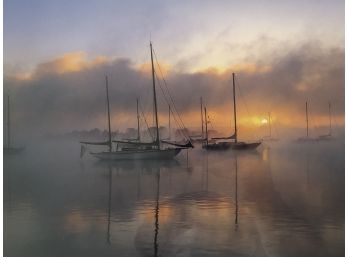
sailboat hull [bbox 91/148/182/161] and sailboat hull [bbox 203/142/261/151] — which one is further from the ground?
sailboat hull [bbox 203/142/261/151]

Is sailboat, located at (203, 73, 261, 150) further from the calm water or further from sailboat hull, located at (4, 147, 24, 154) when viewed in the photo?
sailboat hull, located at (4, 147, 24, 154)

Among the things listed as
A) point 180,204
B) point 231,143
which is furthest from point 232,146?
point 180,204

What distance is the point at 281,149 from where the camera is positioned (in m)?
2.26

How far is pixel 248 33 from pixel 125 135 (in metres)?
0.82

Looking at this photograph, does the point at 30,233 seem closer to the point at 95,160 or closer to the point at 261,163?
the point at 95,160

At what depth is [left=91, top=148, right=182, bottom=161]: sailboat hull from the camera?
231cm

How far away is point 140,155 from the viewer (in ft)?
7.58

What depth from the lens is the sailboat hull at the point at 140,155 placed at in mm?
2311

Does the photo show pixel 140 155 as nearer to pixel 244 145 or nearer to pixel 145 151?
pixel 145 151

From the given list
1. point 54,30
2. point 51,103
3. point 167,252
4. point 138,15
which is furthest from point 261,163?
point 54,30

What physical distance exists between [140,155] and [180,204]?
329mm

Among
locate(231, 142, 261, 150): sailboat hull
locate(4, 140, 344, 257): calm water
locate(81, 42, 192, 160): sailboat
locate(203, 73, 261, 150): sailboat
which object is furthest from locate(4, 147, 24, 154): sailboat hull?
locate(231, 142, 261, 150): sailboat hull

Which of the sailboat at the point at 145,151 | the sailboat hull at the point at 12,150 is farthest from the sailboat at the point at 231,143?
the sailboat hull at the point at 12,150

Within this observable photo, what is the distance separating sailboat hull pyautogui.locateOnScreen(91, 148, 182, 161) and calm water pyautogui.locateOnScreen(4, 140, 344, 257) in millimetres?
37
